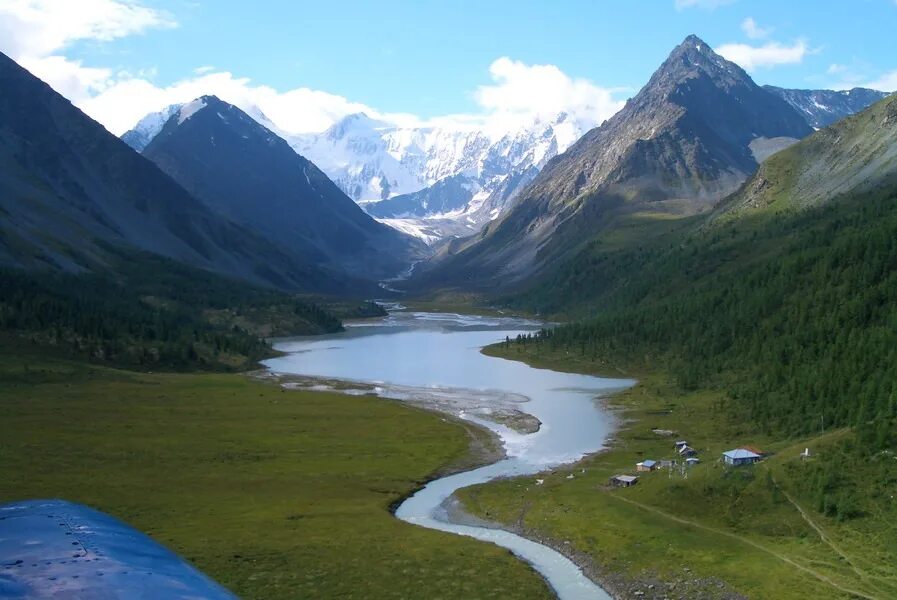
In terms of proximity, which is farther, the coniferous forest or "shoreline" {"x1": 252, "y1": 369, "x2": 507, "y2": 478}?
"shoreline" {"x1": 252, "y1": 369, "x2": 507, "y2": 478}

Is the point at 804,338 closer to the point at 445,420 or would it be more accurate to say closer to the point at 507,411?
the point at 507,411

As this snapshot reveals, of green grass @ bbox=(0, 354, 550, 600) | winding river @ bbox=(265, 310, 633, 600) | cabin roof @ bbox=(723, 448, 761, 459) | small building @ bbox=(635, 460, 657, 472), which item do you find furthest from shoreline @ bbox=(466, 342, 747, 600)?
cabin roof @ bbox=(723, 448, 761, 459)

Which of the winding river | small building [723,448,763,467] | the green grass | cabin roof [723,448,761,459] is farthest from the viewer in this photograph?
cabin roof [723,448,761,459]

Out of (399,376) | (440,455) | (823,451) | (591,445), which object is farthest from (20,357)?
(823,451)

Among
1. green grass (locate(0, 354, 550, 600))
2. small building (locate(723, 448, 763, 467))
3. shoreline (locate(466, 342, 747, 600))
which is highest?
small building (locate(723, 448, 763, 467))

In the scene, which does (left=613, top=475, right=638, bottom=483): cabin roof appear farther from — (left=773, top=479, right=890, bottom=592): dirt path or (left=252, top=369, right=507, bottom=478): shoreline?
(left=252, top=369, right=507, bottom=478): shoreline

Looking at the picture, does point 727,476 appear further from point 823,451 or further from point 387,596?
point 387,596
